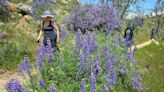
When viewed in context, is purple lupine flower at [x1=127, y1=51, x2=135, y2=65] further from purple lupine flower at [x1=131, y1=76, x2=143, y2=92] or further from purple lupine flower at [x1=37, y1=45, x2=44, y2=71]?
purple lupine flower at [x1=37, y1=45, x2=44, y2=71]

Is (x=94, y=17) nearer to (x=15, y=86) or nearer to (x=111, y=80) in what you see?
(x=111, y=80)

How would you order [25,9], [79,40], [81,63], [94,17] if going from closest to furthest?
[81,63] → [79,40] → [25,9] → [94,17]

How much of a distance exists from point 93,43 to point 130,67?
2.89 metres

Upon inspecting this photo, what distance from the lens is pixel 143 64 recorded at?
62.0 feet

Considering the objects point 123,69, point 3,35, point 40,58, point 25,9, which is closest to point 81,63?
point 40,58

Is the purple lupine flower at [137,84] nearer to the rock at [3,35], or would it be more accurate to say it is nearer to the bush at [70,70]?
the bush at [70,70]

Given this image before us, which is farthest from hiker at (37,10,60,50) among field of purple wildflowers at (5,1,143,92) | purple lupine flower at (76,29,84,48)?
purple lupine flower at (76,29,84,48)

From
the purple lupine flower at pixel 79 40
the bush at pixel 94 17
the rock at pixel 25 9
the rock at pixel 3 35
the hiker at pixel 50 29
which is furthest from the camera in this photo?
the rock at pixel 25 9

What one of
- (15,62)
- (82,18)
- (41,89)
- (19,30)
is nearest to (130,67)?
(15,62)

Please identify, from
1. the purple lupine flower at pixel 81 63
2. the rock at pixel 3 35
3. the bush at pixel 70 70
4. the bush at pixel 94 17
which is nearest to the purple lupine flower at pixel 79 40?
the bush at pixel 70 70

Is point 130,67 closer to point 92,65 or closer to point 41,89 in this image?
point 92,65

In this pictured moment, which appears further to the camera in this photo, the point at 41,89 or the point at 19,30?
the point at 19,30

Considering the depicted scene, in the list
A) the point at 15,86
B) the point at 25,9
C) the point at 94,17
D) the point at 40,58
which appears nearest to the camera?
the point at 15,86

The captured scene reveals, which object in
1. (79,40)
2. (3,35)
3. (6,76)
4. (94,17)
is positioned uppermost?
(79,40)
